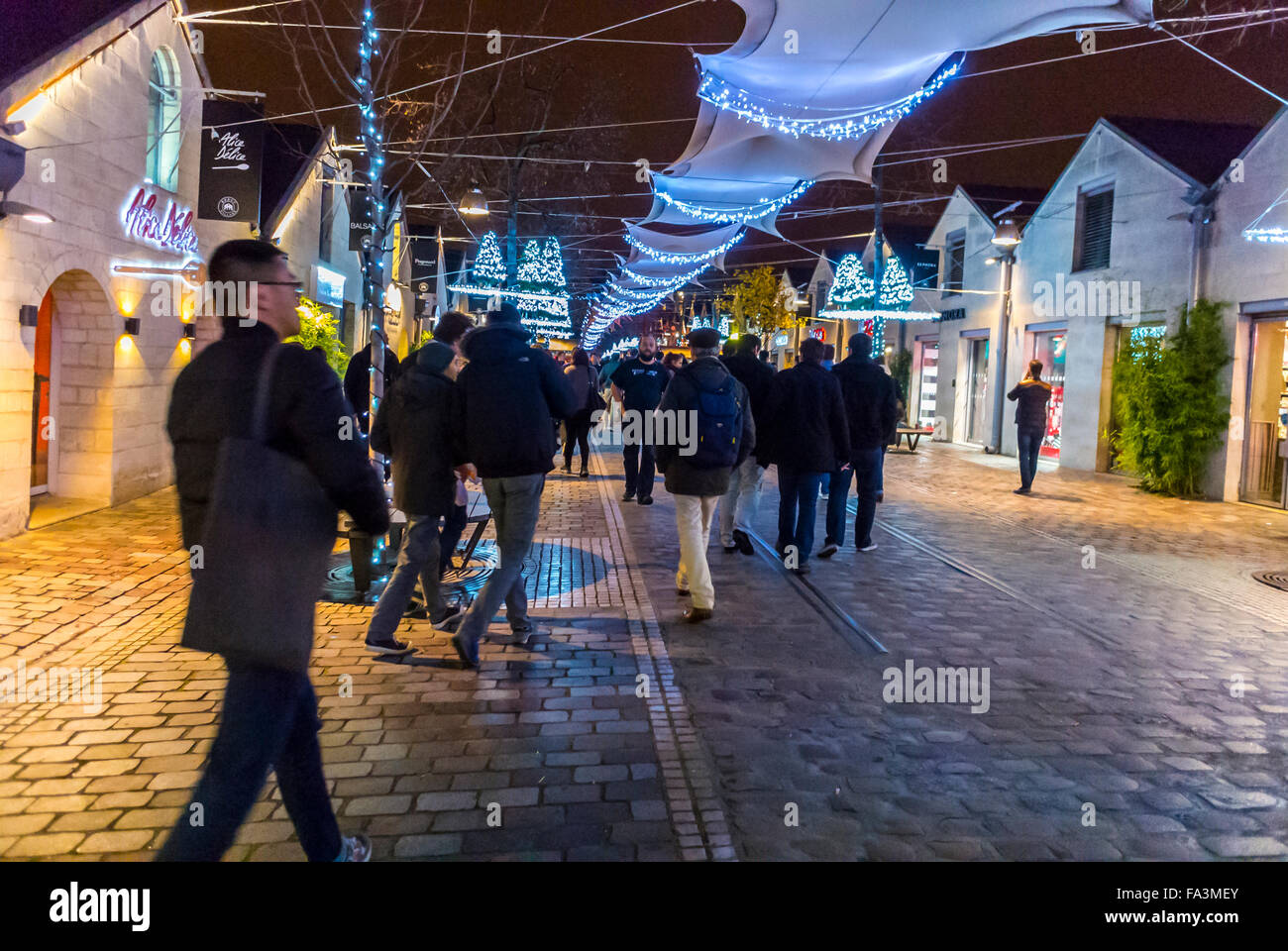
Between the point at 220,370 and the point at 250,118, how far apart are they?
11.4 m

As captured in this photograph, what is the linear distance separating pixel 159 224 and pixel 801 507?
8376mm

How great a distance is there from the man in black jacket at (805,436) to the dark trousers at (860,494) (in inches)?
19.1

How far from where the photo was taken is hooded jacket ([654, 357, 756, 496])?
22.4ft

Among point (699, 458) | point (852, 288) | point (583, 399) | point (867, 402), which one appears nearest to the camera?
point (699, 458)

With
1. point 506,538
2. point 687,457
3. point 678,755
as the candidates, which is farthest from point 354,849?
point 687,457

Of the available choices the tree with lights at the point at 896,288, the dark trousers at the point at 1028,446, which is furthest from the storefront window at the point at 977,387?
the dark trousers at the point at 1028,446

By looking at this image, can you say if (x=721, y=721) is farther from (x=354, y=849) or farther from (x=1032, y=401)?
(x=1032, y=401)

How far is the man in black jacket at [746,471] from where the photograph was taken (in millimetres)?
8883

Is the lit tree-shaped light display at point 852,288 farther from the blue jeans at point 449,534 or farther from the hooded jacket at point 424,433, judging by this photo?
the hooded jacket at point 424,433

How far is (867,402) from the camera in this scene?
9.29 metres

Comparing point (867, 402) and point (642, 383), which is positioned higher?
point (642, 383)

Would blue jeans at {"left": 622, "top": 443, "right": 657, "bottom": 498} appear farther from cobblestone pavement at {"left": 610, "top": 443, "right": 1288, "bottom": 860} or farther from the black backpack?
the black backpack
